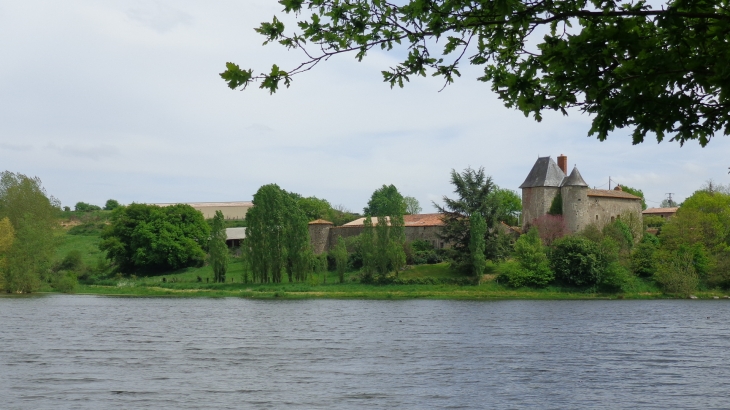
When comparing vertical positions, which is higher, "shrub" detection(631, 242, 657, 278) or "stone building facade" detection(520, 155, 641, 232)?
"stone building facade" detection(520, 155, 641, 232)

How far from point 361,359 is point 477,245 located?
34438mm

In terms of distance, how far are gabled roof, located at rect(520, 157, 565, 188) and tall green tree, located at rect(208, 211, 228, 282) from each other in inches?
1141

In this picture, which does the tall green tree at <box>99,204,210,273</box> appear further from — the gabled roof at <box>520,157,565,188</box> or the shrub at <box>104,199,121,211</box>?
the shrub at <box>104,199,121,211</box>

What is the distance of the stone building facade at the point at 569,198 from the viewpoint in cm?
6806

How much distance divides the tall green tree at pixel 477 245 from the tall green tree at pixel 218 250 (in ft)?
62.2

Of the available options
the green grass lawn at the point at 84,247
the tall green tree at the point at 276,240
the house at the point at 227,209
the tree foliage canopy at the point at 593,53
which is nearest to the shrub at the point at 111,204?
the house at the point at 227,209

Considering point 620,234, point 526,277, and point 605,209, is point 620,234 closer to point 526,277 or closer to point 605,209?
point 605,209

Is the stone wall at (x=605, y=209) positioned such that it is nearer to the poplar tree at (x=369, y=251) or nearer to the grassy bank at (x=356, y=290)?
the grassy bank at (x=356, y=290)

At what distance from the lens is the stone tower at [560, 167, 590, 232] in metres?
67.9

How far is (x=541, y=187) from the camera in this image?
7000cm

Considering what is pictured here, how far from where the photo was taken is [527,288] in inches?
2146

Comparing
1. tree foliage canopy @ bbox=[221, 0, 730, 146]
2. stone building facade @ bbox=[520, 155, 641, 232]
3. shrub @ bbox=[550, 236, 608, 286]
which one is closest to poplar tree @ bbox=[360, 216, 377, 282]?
shrub @ bbox=[550, 236, 608, 286]

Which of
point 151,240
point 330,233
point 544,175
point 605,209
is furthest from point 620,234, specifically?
point 151,240

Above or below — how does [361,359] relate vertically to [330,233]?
below
